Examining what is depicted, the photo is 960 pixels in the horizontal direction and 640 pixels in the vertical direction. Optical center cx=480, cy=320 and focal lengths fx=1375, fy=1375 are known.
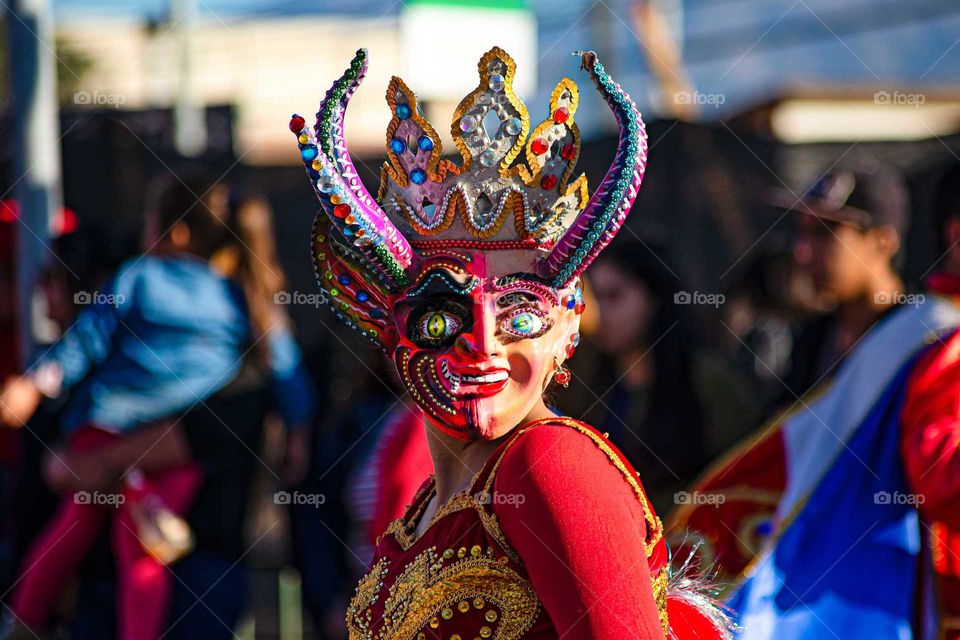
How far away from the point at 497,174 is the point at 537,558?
651 mm

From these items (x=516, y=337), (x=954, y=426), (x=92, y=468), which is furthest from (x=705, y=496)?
(x=92, y=468)

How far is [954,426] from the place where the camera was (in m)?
3.22

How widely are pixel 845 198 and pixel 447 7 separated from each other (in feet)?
27.8

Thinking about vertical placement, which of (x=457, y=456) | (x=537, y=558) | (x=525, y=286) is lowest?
(x=537, y=558)

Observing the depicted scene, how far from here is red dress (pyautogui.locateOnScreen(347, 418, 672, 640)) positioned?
1856 millimetres

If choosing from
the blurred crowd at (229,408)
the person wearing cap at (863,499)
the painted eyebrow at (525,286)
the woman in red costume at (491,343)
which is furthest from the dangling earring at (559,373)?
the blurred crowd at (229,408)

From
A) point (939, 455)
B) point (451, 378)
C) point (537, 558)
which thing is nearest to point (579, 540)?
point (537, 558)

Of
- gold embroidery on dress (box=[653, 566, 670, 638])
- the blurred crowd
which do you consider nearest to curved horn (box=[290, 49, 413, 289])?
gold embroidery on dress (box=[653, 566, 670, 638])

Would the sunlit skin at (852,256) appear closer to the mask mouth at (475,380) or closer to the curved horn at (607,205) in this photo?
the curved horn at (607,205)

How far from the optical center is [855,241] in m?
4.38

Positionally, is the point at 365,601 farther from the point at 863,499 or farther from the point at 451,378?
the point at 863,499

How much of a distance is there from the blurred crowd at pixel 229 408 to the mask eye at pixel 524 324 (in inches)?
90.2

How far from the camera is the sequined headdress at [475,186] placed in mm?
2127

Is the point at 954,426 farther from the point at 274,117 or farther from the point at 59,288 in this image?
the point at 274,117
